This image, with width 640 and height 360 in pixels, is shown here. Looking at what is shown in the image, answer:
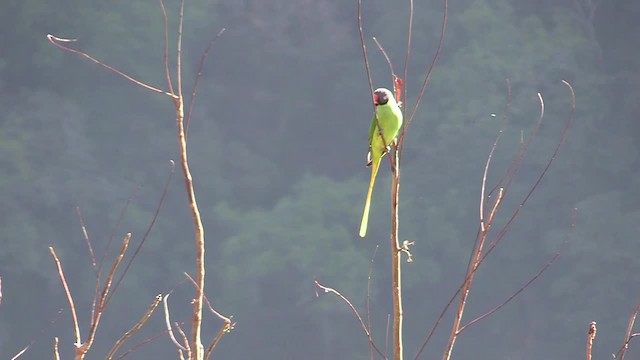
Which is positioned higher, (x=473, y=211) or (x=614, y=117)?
(x=614, y=117)

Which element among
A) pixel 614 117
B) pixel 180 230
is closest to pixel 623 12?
pixel 614 117

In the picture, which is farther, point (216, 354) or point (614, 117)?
point (614, 117)

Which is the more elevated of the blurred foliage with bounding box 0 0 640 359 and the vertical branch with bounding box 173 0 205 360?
the vertical branch with bounding box 173 0 205 360

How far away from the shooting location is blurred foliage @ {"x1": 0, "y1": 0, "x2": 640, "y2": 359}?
28.7ft

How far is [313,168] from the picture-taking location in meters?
9.66

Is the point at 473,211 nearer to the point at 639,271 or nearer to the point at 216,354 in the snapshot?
the point at 639,271

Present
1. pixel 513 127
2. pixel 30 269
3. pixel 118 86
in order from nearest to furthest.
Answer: pixel 30 269, pixel 513 127, pixel 118 86

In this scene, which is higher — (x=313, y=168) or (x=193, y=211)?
(x=193, y=211)

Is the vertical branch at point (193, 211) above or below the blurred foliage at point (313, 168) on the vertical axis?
above

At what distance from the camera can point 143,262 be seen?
898cm

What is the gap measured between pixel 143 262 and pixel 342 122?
2273 millimetres

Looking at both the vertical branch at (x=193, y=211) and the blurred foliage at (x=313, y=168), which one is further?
the blurred foliage at (x=313, y=168)

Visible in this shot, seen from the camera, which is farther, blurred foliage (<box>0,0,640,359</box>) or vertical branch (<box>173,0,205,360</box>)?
blurred foliage (<box>0,0,640,359</box>)

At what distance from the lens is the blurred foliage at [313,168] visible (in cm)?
874
